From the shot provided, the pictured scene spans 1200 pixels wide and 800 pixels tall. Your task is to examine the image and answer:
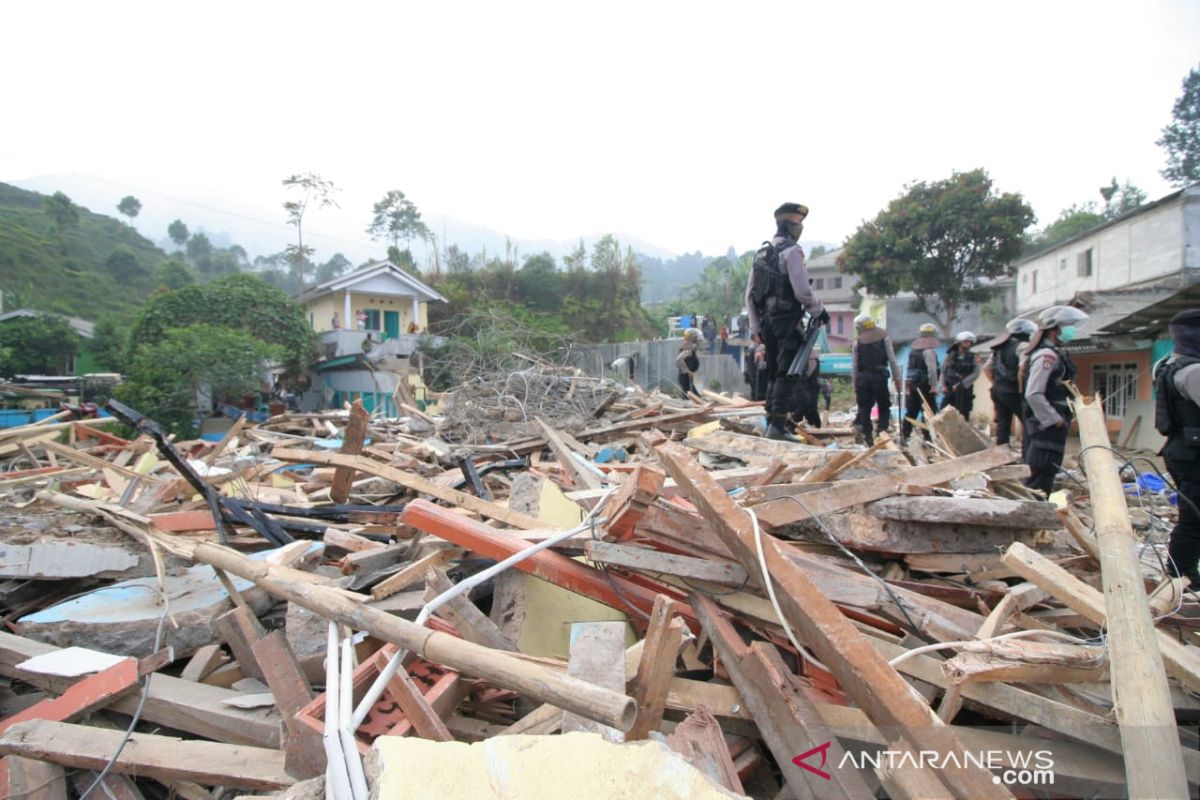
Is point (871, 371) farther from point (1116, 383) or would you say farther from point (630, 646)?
point (1116, 383)

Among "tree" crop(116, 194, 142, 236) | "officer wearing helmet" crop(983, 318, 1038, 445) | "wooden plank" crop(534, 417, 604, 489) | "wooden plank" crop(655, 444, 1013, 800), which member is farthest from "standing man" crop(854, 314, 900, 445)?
"tree" crop(116, 194, 142, 236)

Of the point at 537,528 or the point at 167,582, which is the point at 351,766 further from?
the point at 167,582

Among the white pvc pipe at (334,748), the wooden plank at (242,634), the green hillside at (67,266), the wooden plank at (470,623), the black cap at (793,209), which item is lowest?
the wooden plank at (242,634)

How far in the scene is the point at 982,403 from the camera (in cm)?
1873

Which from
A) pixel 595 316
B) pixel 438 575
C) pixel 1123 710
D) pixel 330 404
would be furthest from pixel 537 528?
pixel 595 316

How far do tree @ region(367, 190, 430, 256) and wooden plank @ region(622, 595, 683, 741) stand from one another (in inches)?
2192

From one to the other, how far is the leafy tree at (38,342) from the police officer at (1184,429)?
38141 mm

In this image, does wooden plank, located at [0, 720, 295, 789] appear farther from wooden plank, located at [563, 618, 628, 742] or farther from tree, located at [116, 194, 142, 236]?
tree, located at [116, 194, 142, 236]

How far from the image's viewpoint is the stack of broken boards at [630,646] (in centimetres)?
175

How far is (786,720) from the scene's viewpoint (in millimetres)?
1915

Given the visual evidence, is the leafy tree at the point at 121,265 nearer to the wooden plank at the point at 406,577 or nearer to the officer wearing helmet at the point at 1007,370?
the wooden plank at the point at 406,577

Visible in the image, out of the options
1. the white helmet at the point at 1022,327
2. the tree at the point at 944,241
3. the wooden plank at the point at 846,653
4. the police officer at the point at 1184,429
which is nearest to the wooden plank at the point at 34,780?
the wooden plank at the point at 846,653

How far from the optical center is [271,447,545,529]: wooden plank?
10.9ft


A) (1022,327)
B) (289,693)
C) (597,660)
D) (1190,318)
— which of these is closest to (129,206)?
(289,693)
